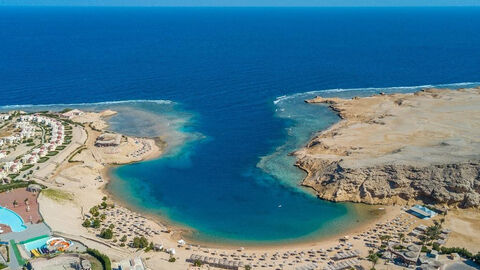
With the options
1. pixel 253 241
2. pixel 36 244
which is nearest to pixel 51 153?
pixel 36 244

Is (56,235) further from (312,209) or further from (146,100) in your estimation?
(146,100)

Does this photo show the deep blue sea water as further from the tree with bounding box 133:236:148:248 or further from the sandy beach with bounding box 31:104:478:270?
the tree with bounding box 133:236:148:248

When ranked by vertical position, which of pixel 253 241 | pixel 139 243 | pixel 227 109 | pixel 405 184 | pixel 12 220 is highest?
pixel 227 109

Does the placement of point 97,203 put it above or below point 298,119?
below

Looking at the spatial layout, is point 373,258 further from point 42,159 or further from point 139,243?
point 42,159

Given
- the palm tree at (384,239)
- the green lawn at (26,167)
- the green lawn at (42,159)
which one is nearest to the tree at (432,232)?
the palm tree at (384,239)
